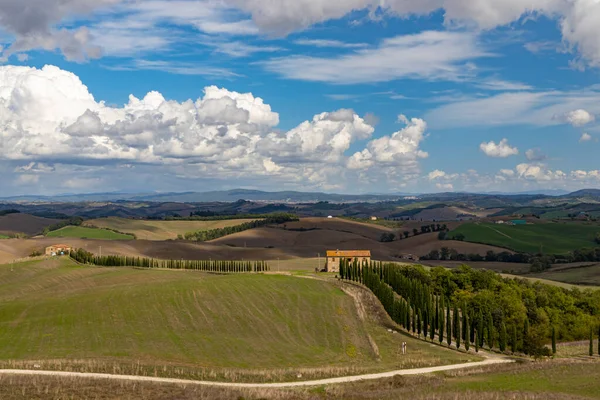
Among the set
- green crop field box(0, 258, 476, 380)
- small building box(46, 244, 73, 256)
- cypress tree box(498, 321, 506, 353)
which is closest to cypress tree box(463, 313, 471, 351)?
green crop field box(0, 258, 476, 380)

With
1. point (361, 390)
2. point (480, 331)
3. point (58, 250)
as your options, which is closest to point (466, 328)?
point (480, 331)

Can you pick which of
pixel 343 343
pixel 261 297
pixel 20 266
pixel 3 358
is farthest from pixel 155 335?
pixel 20 266

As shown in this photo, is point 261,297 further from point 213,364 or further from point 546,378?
point 546,378

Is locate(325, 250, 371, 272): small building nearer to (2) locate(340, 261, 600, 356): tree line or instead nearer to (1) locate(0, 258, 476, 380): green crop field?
(2) locate(340, 261, 600, 356): tree line

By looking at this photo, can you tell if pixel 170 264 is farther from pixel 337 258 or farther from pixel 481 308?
pixel 481 308

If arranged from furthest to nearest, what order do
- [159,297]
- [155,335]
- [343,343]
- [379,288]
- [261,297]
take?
[379,288]
[261,297]
[159,297]
[343,343]
[155,335]
